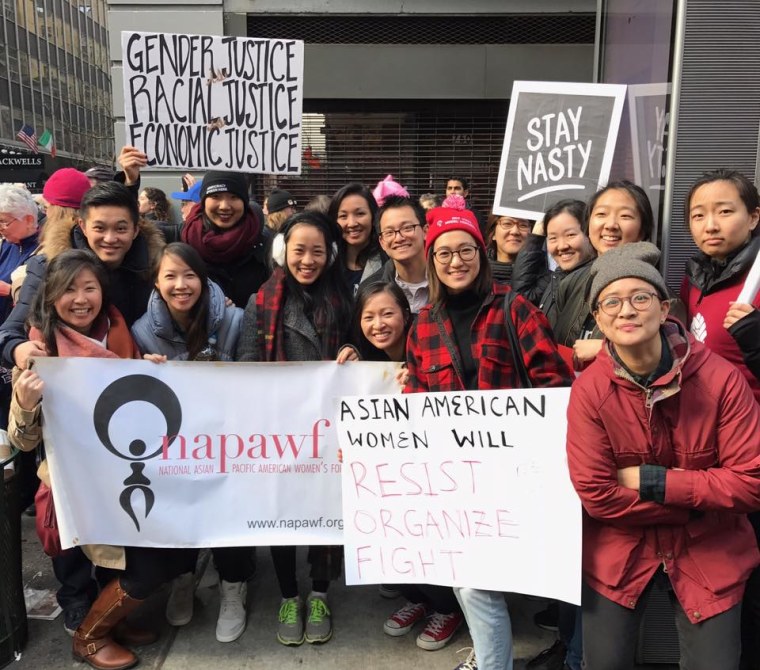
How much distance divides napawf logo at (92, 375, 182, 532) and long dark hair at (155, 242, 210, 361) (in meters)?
0.22

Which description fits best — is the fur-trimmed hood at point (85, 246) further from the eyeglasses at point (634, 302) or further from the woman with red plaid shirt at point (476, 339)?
the eyeglasses at point (634, 302)

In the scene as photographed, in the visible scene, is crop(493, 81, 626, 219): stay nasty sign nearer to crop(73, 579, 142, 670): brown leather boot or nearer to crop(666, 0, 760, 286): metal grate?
crop(666, 0, 760, 286): metal grate

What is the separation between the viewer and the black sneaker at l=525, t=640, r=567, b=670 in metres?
2.89

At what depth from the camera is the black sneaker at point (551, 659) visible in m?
2.89

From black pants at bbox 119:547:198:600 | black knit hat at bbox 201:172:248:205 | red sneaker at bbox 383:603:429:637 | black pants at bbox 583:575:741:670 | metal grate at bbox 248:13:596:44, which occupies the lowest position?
red sneaker at bbox 383:603:429:637

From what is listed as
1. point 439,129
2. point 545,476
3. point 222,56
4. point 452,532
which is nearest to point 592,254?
point 545,476

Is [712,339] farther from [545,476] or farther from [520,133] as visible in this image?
[520,133]

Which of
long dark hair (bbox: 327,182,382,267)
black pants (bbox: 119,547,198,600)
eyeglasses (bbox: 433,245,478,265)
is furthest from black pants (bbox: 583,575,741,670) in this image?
long dark hair (bbox: 327,182,382,267)

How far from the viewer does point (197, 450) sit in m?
3.00

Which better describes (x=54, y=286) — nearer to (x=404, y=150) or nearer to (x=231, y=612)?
(x=231, y=612)

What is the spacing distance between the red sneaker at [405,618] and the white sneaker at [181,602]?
0.98 m

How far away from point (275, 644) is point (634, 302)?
2.31 m

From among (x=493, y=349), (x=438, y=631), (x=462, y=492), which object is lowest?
(x=438, y=631)

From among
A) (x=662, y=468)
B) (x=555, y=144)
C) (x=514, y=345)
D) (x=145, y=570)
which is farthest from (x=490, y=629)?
(x=555, y=144)
